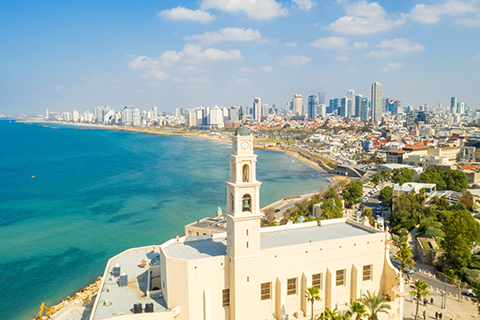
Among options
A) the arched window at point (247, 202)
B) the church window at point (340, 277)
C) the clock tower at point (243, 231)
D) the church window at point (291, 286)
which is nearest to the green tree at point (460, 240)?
the church window at point (340, 277)

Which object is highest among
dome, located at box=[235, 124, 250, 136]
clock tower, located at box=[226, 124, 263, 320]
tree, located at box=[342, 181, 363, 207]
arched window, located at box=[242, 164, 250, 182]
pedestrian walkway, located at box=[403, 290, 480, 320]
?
dome, located at box=[235, 124, 250, 136]

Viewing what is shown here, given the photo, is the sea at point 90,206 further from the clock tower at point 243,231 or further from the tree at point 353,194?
the clock tower at point 243,231

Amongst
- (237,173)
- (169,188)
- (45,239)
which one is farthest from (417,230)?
(169,188)

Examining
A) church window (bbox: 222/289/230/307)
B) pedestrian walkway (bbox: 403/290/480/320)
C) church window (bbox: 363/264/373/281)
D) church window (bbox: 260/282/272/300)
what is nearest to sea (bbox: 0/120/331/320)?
church window (bbox: 222/289/230/307)

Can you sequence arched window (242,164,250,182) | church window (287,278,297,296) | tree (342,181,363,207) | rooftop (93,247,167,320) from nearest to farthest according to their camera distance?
rooftop (93,247,167,320) → arched window (242,164,250,182) → church window (287,278,297,296) → tree (342,181,363,207)

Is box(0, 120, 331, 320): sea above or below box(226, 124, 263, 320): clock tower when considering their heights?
below

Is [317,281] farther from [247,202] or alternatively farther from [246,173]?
[246,173]

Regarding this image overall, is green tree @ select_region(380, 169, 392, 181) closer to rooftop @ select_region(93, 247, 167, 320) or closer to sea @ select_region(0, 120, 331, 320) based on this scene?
sea @ select_region(0, 120, 331, 320)
